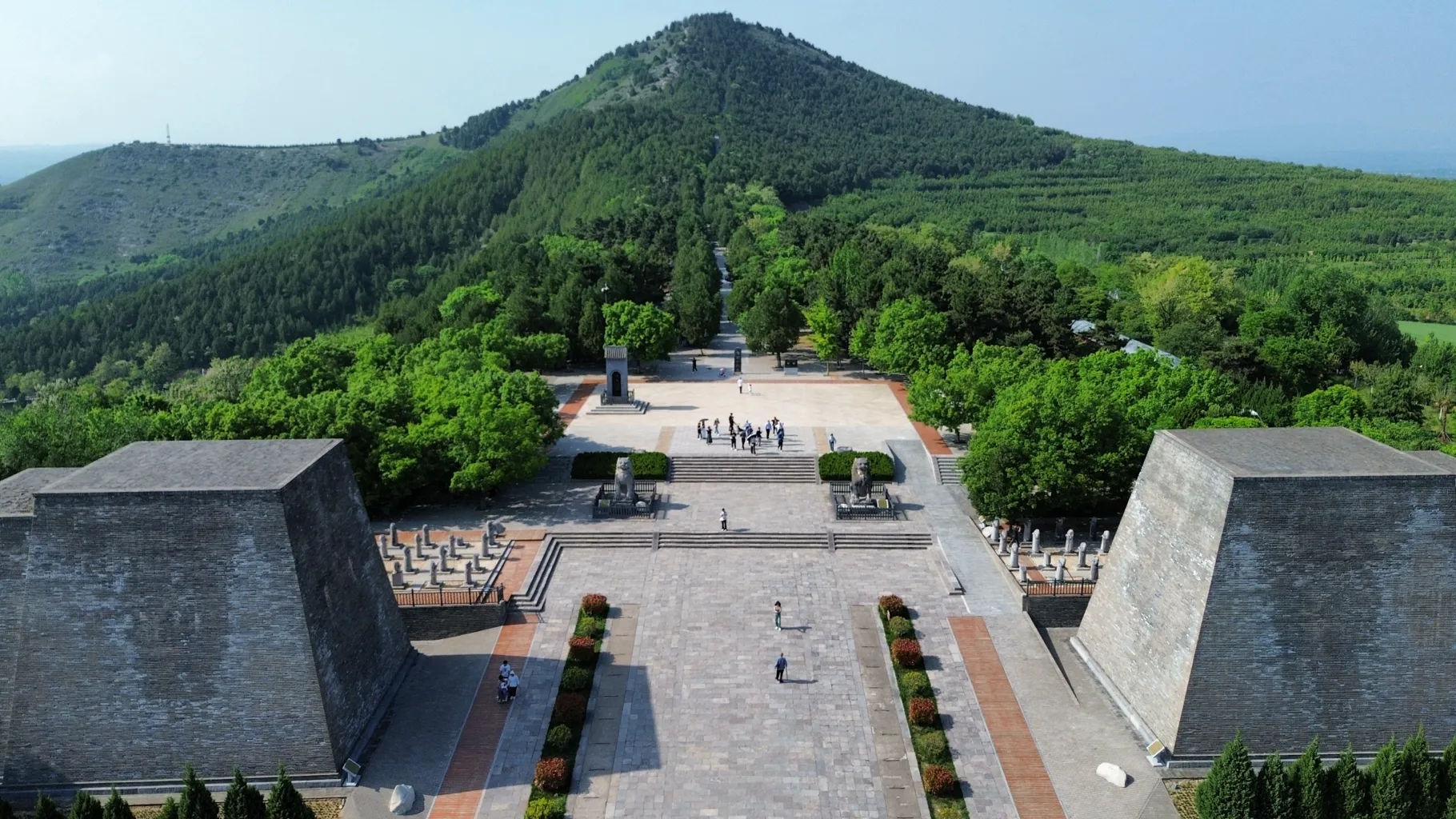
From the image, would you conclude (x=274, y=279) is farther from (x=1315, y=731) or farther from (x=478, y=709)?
(x=1315, y=731)

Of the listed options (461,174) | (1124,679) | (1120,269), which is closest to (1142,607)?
(1124,679)

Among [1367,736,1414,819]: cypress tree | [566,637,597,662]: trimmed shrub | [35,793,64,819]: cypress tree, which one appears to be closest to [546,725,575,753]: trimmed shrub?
[566,637,597,662]: trimmed shrub

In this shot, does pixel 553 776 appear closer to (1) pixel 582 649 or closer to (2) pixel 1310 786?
(1) pixel 582 649

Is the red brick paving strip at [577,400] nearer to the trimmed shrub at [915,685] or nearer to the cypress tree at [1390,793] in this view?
the trimmed shrub at [915,685]

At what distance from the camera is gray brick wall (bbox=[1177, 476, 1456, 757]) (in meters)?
22.2

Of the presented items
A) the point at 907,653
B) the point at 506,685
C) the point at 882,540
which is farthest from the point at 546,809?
the point at 882,540

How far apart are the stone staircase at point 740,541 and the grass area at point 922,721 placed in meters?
5.83

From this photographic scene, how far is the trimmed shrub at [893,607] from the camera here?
30016mm

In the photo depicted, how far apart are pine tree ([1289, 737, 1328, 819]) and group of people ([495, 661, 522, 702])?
18043 mm

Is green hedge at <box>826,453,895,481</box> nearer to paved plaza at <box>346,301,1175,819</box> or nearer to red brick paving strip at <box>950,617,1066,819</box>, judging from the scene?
paved plaza at <box>346,301,1175,819</box>

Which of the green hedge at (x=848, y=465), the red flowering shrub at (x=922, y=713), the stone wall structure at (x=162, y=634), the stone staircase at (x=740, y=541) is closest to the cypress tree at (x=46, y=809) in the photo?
the stone wall structure at (x=162, y=634)

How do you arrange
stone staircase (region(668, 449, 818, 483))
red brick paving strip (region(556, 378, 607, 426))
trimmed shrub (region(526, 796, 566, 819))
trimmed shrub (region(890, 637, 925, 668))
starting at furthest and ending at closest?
red brick paving strip (region(556, 378, 607, 426))
stone staircase (region(668, 449, 818, 483))
trimmed shrub (region(890, 637, 925, 668))
trimmed shrub (region(526, 796, 566, 819))

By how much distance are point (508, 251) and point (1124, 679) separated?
72.3 metres

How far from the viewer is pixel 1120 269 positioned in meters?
89.8
